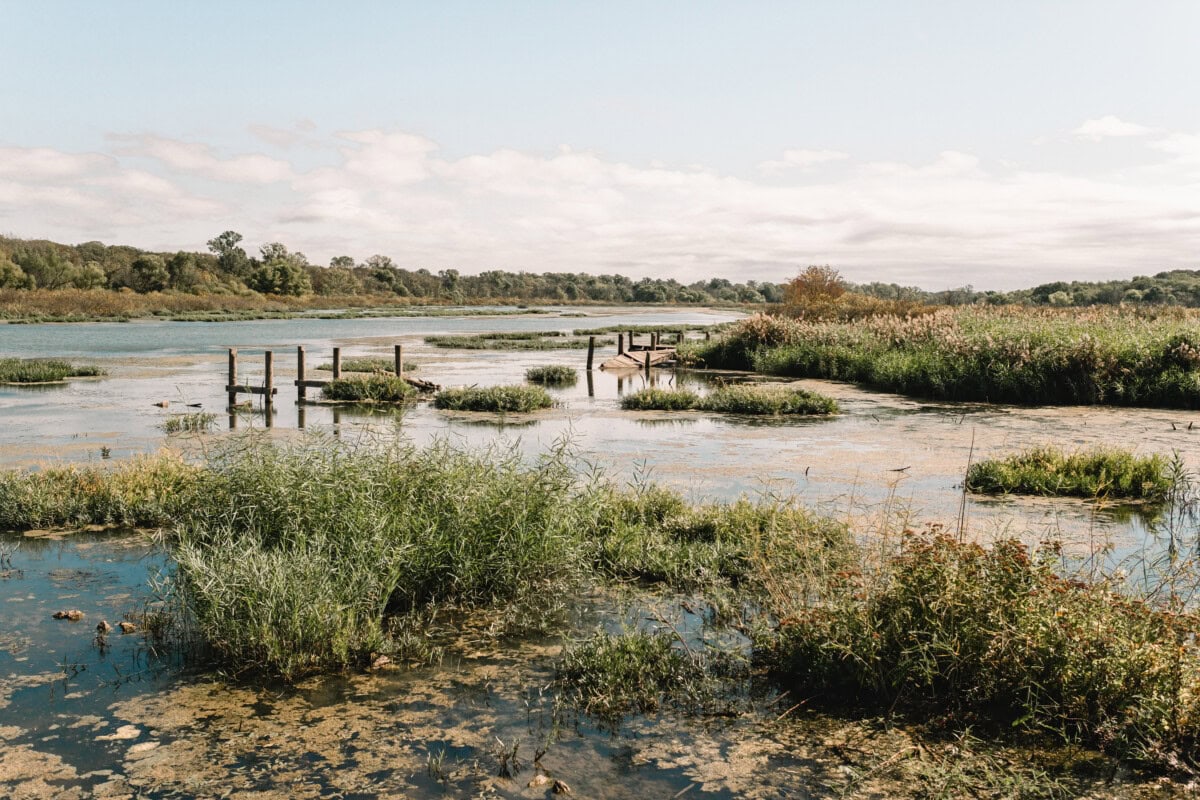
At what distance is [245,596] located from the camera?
254 inches

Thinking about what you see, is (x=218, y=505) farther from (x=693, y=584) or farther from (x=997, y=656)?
(x=997, y=656)

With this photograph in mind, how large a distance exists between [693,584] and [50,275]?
358 ft

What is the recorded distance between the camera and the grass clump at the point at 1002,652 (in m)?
5.29

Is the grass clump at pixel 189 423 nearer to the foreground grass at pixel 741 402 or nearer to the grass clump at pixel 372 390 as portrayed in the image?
the grass clump at pixel 372 390

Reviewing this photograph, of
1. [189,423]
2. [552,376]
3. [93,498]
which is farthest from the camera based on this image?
[552,376]

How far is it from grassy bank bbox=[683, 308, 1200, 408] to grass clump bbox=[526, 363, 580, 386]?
23.8 feet

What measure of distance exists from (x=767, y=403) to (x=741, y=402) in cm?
63

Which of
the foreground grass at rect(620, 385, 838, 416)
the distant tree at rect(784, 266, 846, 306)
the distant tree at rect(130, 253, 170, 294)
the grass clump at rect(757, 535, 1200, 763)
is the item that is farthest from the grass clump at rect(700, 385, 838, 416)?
the distant tree at rect(130, 253, 170, 294)

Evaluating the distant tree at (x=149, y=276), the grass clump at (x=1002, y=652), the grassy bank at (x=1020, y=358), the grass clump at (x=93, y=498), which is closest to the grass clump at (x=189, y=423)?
the grass clump at (x=93, y=498)

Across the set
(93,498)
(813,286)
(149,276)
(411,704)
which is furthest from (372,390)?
(149,276)

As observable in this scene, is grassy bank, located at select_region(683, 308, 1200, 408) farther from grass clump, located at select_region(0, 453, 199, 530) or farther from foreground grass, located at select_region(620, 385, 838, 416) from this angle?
grass clump, located at select_region(0, 453, 199, 530)

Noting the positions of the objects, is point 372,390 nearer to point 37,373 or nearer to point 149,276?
point 37,373

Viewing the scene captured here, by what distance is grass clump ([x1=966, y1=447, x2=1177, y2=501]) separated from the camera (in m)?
12.4

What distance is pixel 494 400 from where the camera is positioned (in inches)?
900
